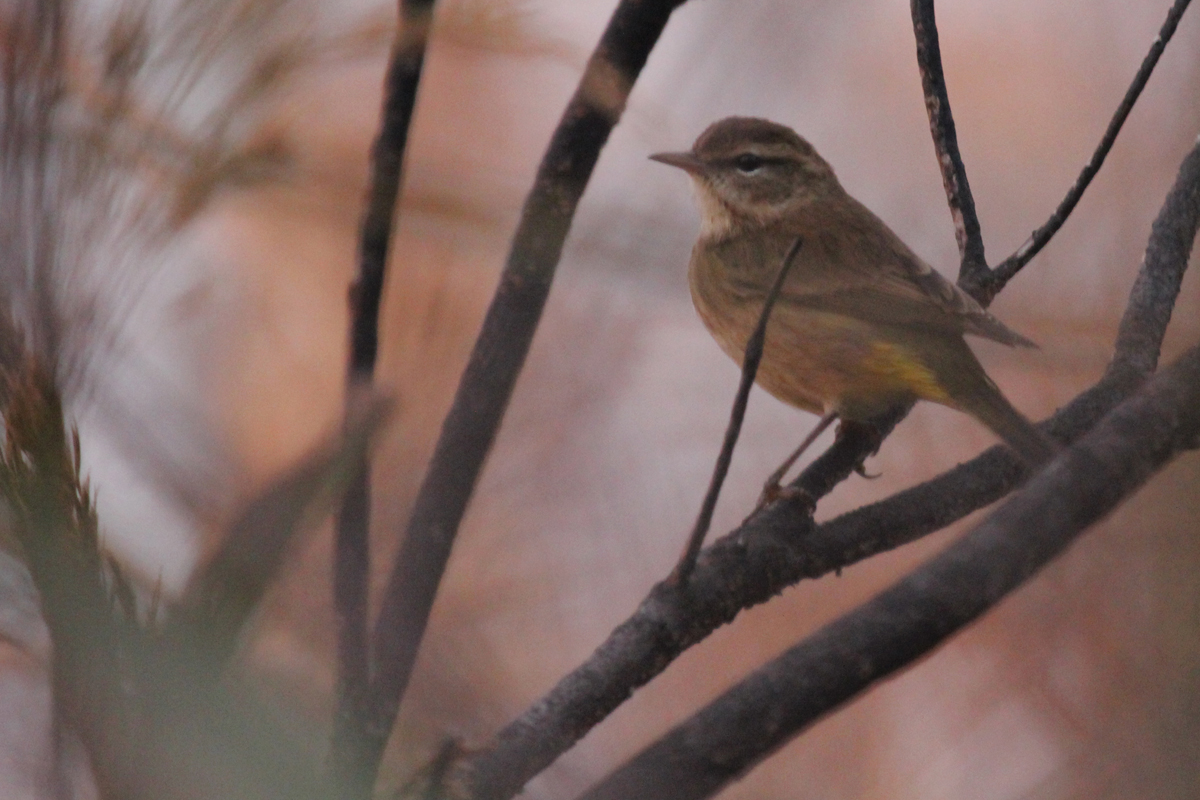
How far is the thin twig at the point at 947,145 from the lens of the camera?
1771 mm

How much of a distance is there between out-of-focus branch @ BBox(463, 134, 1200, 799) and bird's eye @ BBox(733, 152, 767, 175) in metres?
0.99

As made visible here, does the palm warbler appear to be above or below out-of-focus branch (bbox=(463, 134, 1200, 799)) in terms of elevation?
above

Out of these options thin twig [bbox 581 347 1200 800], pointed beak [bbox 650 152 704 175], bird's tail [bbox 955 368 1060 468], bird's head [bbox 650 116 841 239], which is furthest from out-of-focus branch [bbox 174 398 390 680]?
bird's head [bbox 650 116 841 239]

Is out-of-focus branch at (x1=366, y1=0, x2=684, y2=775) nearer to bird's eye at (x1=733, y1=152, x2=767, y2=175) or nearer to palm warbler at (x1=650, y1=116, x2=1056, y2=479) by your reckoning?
palm warbler at (x1=650, y1=116, x2=1056, y2=479)

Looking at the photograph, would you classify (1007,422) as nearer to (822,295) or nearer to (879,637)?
(822,295)

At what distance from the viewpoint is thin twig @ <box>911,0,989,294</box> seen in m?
1.77

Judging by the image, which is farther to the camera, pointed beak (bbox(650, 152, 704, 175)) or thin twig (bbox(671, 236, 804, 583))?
pointed beak (bbox(650, 152, 704, 175))

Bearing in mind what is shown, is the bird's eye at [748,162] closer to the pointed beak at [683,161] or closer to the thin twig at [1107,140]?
the pointed beak at [683,161]

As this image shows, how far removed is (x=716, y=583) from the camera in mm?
1199

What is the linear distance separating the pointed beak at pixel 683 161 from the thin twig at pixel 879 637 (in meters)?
1.79

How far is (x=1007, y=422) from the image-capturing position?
5.28 ft

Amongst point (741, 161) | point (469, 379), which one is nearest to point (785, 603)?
point (741, 161)

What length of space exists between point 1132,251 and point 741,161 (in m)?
0.98

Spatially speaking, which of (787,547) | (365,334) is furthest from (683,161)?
(365,334)
